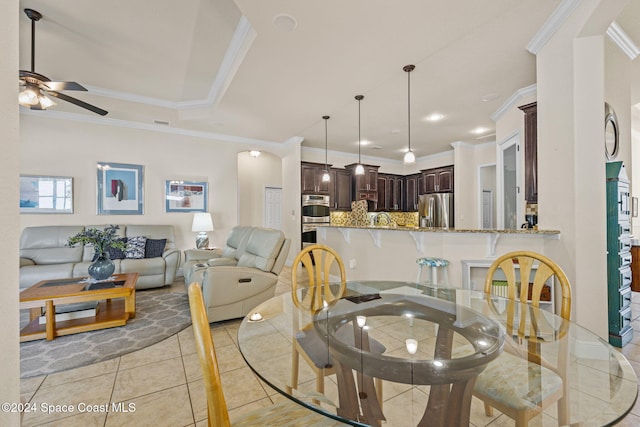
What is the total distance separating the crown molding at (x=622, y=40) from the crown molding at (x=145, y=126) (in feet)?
16.6

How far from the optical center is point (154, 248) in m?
4.36

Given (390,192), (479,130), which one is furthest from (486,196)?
(390,192)

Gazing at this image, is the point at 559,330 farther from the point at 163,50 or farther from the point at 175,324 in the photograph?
the point at 163,50

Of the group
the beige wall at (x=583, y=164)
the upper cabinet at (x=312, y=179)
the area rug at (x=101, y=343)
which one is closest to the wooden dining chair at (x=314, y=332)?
the area rug at (x=101, y=343)

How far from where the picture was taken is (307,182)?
5996 mm

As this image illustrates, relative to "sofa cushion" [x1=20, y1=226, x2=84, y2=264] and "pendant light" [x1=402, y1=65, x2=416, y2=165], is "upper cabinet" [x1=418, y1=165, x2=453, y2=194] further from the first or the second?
"sofa cushion" [x1=20, y1=226, x2=84, y2=264]

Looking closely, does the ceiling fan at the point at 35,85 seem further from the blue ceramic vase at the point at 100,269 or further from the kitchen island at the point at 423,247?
the kitchen island at the point at 423,247

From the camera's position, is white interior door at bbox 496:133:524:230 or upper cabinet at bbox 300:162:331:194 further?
upper cabinet at bbox 300:162:331:194

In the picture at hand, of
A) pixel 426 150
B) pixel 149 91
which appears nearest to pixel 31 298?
pixel 149 91

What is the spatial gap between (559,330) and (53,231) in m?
5.94

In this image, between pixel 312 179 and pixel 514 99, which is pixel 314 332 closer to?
pixel 514 99

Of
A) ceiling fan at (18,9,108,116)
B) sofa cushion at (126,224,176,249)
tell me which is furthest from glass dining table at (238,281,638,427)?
sofa cushion at (126,224,176,249)

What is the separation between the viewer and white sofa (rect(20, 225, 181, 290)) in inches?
143

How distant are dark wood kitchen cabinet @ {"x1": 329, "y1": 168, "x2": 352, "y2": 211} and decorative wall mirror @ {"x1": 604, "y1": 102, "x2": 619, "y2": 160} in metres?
4.61
